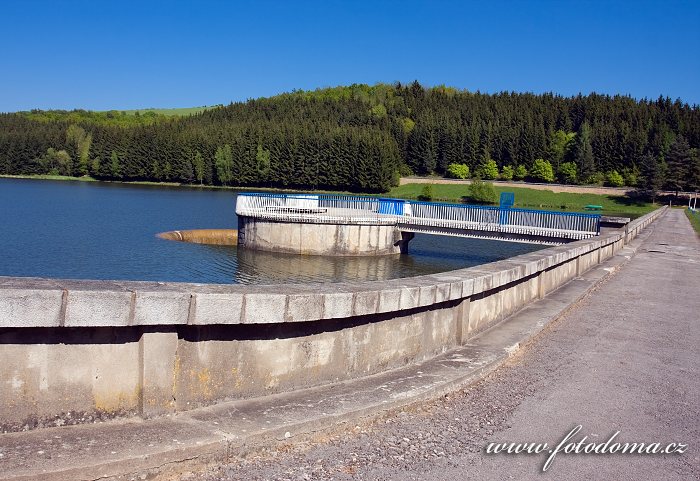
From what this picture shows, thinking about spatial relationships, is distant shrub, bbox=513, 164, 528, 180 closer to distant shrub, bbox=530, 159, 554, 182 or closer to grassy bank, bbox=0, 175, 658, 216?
distant shrub, bbox=530, 159, 554, 182

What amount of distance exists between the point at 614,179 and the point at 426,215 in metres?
93.6

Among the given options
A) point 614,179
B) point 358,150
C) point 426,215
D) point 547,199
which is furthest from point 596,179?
point 426,215

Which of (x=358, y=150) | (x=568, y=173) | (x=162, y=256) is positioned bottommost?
(x=162, y=256)

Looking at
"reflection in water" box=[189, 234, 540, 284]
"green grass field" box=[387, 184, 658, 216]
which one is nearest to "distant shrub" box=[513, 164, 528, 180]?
"green grass field" box=[387, 184, 658, 216]

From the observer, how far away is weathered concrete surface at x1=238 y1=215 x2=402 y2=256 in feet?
126

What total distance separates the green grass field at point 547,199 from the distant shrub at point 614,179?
928cm

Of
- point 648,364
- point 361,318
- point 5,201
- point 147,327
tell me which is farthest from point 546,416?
point 5,201

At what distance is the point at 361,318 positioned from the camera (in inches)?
217

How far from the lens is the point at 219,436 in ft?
13.4

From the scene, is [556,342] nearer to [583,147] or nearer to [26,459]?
[26,459]

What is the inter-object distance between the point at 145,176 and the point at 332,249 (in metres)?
111

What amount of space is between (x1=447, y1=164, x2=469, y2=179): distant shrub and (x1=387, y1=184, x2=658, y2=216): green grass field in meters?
13.5

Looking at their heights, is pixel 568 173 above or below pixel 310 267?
above

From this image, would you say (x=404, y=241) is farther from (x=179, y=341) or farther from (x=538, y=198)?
(x=538, y=198)
